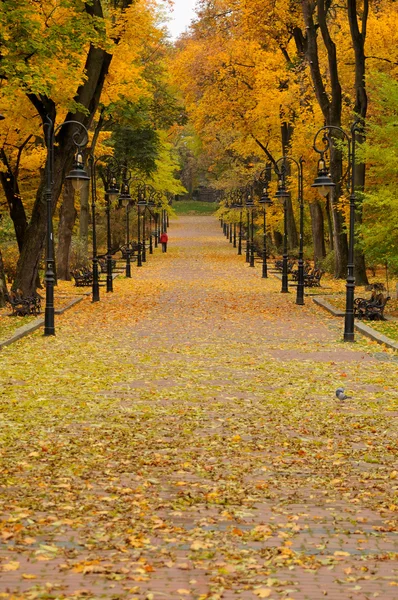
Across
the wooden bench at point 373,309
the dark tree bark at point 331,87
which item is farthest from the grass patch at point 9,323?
the dark tree bark at point 331,87

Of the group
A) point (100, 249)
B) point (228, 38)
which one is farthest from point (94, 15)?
point (100, 249)

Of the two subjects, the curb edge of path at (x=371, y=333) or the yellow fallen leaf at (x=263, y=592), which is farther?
the curb edge of path at (x=371, y=333)

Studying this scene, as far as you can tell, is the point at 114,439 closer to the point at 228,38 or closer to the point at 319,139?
the point at 319,139

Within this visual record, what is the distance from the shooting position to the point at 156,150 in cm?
6378

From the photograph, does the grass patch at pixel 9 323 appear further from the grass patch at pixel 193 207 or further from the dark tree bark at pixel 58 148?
the grass patch at pixel 193 207

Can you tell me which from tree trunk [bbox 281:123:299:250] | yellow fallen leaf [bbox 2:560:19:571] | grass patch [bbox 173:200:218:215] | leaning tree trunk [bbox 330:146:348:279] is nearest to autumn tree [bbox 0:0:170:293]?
leaning tree trunk [bbox 330:146:348:279]

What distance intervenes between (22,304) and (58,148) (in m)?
5.11

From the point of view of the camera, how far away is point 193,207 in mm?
144875

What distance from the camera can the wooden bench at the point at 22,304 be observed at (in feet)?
90.6

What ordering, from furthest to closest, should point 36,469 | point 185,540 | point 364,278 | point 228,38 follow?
point 228,38 < point 364,278 < point 36,469 < point 185,540

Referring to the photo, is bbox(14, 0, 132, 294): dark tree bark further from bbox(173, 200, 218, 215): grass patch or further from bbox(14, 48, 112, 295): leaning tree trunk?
bbox(173, 200, 218, 215): grass patch

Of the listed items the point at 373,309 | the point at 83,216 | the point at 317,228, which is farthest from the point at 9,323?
the point at 317,228

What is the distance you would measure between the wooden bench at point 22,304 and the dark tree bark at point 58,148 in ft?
4.70

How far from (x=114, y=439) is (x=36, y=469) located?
5.15ft
